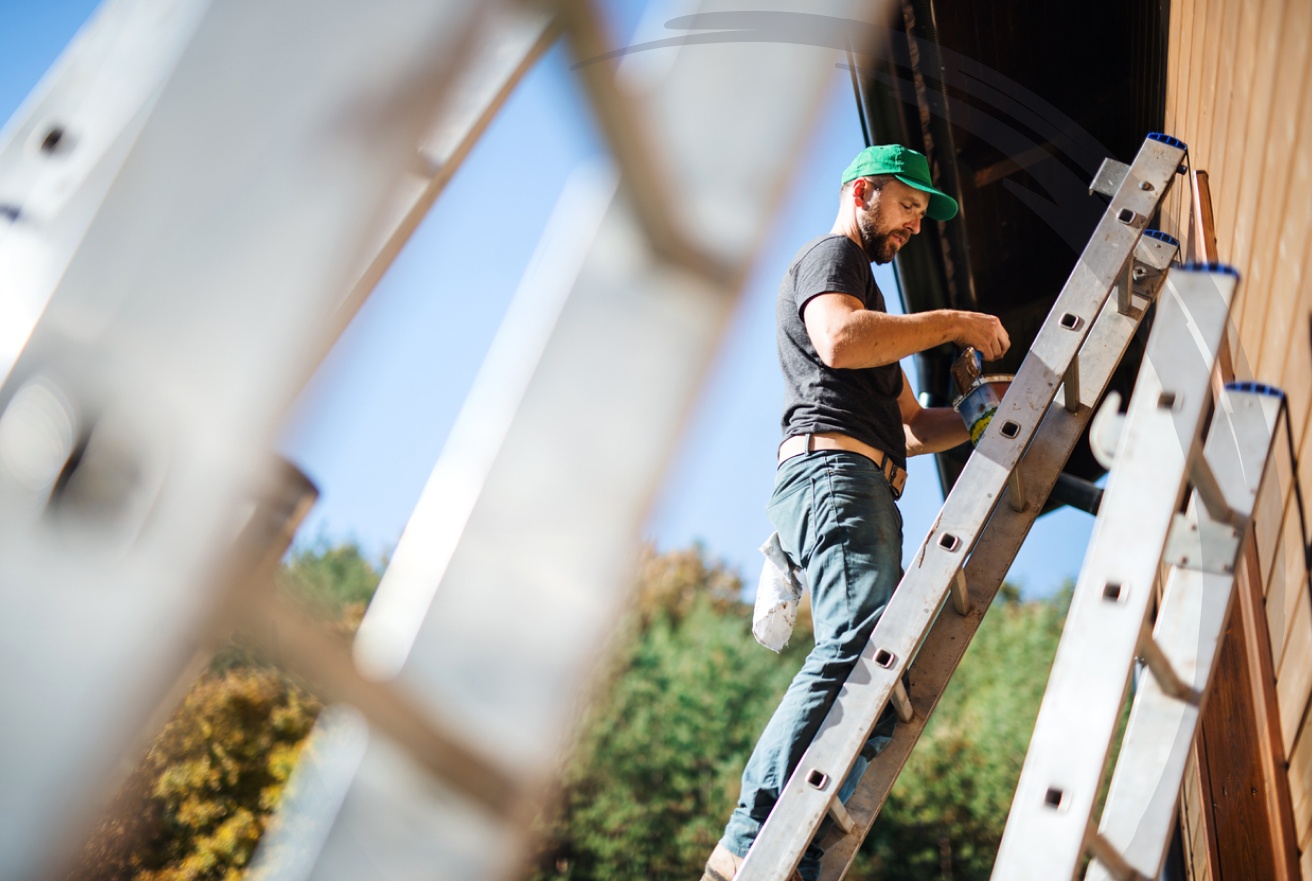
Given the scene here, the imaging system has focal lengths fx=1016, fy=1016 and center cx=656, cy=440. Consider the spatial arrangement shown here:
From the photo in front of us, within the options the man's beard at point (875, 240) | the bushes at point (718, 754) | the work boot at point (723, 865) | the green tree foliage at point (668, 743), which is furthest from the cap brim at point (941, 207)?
the green tree foliage at point (668, 743)

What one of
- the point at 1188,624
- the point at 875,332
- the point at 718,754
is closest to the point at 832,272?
the point at 875,332

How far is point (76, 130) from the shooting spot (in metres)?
0.24

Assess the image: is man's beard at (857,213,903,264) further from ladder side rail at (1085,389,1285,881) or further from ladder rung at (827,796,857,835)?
ladder rung at (827,796,857,835)

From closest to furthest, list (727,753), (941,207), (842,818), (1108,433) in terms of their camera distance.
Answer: (1108,433)
(842,818)
(941,207)
(727,753)

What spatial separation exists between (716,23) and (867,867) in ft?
50.3

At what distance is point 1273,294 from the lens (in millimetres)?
1523

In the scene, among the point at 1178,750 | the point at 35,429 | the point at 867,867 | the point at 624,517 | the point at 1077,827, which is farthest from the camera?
the point at 867,867

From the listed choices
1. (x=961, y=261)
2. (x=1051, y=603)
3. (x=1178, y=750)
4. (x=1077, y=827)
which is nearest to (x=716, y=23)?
(x=1077, y=827)

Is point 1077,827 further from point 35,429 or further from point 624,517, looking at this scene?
point 35,429

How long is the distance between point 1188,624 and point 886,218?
3.51ft

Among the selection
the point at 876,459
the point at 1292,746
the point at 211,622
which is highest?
the point at 876,459

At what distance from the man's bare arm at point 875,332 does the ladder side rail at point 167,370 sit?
1.62 metres

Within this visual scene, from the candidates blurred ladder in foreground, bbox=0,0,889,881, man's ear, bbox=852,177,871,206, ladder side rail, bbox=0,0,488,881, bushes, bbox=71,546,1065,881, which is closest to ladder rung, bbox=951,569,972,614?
man's ear, bbox=852,177,871,206

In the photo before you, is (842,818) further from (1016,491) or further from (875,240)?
(875,240)
